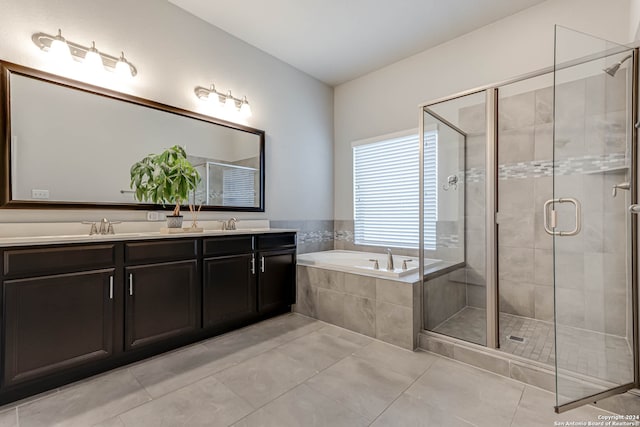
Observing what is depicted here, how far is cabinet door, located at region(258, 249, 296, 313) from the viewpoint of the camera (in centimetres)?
297

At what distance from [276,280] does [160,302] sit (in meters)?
1.14

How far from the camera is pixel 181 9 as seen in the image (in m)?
2.82

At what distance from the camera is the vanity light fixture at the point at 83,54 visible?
6.87 feet

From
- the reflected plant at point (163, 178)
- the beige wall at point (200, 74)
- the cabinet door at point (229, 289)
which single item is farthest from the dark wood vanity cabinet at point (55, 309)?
the cabinet door at point (229, 289)

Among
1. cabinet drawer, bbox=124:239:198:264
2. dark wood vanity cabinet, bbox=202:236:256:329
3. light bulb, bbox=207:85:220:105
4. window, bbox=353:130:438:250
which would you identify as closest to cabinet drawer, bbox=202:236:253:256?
dark wood vanity cabinet, bbox=202:236:256:329

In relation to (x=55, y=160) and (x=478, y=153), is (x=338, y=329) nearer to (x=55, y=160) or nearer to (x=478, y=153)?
(x=478, y=153)

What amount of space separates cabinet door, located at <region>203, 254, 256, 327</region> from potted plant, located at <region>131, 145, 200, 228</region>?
507mm

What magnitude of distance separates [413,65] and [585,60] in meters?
2.16

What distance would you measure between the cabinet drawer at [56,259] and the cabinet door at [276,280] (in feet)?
4.26

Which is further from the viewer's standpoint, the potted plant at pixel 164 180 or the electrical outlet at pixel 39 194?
the potted plant at pixel 164 180

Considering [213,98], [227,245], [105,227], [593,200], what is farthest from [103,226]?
[593,200]

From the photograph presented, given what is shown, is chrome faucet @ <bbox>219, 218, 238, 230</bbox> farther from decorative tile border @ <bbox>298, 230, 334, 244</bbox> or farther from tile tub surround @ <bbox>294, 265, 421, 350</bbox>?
decorative tile border @ <bbox>298, 230, 334, 244</bbox>

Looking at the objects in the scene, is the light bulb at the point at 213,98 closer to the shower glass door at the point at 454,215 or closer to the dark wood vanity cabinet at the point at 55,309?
the dark wood vanity cabinet at the point at 55,309

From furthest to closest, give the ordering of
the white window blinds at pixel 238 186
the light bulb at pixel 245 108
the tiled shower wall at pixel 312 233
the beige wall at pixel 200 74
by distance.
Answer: the tiled shower wall at pixel 312 233, the light bulb at pixel 245 108, the white window blinds at pixel 238 186, the beige wall at pixel 200 74
